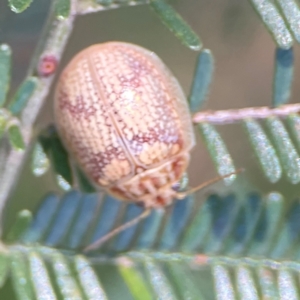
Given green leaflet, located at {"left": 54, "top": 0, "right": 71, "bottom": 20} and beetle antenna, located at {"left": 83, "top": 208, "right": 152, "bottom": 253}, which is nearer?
green leaflet, located at {"left": 54, "top": 0, "right": 71, "bottom": 20}

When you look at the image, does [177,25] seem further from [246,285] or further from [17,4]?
[246,285]

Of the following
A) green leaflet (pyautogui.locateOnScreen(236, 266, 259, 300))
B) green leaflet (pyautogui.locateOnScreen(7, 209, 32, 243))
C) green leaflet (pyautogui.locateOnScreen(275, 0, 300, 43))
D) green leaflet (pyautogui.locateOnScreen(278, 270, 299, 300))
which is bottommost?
green leaflet (pyautogui.locateOnScreen(278, 270, 299, 300))

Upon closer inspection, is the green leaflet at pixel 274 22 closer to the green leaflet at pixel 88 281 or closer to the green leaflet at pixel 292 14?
the green leaflet at pixel 292 14

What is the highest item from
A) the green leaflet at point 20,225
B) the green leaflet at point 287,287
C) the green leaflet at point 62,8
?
the green leaflet at point 62,8

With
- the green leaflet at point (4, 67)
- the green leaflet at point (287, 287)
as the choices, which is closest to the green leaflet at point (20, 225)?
the green leaflet at point (4, 67)

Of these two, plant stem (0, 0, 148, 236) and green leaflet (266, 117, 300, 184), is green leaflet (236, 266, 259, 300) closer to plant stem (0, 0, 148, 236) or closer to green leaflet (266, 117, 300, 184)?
green leaflet (266, 117, 300, 184)

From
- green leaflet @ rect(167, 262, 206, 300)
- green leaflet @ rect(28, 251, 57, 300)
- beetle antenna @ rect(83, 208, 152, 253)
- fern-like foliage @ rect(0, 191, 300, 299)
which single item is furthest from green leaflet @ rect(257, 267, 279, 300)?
green leaflet @ rect(28, 251, 57, 300)

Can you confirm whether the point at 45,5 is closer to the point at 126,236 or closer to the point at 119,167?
the point at 119,167
